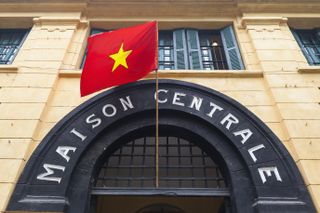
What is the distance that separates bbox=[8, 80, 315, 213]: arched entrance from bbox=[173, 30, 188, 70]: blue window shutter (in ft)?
3.54

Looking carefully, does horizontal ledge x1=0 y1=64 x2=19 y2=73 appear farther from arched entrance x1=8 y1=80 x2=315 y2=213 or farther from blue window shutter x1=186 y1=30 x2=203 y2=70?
blue window shutter x1=186 y1=30 x2=203 y2=70

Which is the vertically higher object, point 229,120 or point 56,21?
point 56,21

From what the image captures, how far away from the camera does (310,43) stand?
26.5ft

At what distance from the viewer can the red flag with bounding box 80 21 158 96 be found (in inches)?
231

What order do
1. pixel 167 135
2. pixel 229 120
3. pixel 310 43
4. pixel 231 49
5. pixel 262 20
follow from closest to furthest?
pixel 229 120 → pixel 167 135 → pixel 231 49 → pixel 262 20 → pixel 310 43

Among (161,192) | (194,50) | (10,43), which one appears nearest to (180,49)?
(194,50)

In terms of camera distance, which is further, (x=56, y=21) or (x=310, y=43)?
(x=310, y=43)

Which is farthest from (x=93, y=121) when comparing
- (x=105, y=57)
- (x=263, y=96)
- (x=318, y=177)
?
(x=318, y=177)

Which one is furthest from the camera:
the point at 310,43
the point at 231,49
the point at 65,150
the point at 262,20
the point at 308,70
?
the point at 310,43

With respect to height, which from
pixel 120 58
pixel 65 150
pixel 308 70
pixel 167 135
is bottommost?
pixel 65 150

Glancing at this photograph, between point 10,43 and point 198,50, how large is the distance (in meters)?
5.46

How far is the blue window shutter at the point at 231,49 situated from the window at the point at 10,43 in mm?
5820

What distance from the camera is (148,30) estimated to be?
6289 mm

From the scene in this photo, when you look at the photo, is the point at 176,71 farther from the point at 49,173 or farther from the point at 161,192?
the point at 49,173
